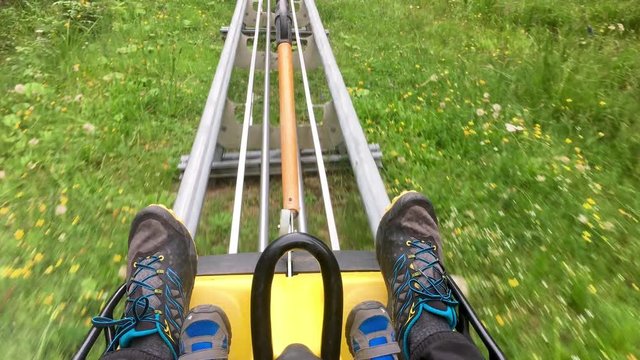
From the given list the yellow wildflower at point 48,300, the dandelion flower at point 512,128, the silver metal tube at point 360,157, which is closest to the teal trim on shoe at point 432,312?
the silver metal tube at point 360,157

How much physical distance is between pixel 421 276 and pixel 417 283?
0.04m

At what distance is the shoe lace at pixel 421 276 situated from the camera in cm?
134

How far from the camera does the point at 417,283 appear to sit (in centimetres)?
139

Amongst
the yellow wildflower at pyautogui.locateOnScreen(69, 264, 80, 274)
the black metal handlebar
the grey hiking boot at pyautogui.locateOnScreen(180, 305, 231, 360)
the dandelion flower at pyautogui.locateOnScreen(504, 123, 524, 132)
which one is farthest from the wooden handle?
the dandelion flower at pyautogui.locateOnScreen(504, 123, 524, 132)

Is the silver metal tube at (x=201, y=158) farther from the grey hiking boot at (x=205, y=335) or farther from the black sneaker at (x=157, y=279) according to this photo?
the grey hiking boot at (x=205, y=335)

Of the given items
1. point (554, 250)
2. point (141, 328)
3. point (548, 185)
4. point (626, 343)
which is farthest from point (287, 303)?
point (548, 185)

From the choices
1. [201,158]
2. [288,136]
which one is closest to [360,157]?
[288,136]

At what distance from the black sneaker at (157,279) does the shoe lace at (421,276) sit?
1.88 ft

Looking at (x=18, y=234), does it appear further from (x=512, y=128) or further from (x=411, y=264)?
(x=512, y=128)

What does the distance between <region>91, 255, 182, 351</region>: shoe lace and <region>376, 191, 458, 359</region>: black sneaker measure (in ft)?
1.89

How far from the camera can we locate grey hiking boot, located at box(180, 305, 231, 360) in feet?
3.84

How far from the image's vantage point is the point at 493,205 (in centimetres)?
255

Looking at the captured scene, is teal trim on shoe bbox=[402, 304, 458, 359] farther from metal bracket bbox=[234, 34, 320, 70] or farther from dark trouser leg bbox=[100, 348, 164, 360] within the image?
metal bracket bbox=[234, 34, 320, 70]

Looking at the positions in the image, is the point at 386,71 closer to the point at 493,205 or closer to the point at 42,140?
the point at 493,205
